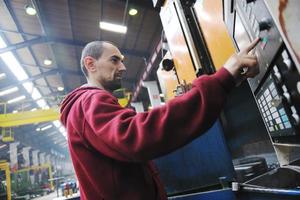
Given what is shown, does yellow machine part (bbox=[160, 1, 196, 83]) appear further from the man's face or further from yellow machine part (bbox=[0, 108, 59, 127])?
yellow machine part (bbox=[0, 108, 59, 127])

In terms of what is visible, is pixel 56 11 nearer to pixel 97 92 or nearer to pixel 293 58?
pixel 97 92

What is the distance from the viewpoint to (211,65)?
1634 millimetres

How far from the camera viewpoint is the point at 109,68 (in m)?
1.31

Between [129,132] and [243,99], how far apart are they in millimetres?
1337

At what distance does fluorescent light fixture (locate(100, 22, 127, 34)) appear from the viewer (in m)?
7.43

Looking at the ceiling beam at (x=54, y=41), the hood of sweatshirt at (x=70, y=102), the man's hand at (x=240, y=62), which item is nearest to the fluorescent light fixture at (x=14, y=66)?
the ceiling beam at (x=54, y=41)

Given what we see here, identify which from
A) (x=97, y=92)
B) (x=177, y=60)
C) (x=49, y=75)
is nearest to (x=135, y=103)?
(x=49, y=75)

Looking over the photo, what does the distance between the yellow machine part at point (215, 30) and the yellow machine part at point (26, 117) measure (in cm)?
909

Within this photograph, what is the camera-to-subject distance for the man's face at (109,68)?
1302 millimetres

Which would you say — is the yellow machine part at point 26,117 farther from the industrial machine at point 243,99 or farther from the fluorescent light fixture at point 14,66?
the industrial machine at point 243,99

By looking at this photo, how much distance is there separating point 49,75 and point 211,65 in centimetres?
1193

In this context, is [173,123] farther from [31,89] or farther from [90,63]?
[31,89]

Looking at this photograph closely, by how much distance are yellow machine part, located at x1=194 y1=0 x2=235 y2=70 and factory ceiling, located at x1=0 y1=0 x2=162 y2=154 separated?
5105 mm

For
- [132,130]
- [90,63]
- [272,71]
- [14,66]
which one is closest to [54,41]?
[14,66]
